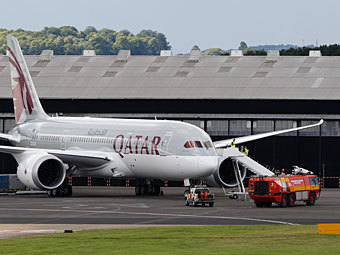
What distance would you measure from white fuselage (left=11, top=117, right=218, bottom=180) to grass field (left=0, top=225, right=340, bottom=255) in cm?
2275

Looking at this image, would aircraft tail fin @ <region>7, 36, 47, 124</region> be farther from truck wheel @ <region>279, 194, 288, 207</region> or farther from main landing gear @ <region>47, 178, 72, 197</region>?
truck wheel @ <region>279, 194, 288, 207</region>

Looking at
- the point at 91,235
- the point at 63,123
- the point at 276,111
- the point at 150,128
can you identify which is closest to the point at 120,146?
the point at 150,128

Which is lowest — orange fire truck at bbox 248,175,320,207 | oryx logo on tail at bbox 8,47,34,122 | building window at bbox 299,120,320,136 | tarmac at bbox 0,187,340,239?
tarmac at bbox 0,187,340,239

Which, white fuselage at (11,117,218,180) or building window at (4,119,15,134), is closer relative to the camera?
white fuselage at (11,117,218,180)

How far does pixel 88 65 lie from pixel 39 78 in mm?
6374

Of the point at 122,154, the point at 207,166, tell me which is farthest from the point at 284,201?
the point at 122,154

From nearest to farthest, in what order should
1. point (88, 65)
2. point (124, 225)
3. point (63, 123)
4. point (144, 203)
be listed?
point (124, 225) → point (144, 203) → point (63, 123) → point (88, 65)

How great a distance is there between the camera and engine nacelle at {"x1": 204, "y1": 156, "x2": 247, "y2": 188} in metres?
69.0

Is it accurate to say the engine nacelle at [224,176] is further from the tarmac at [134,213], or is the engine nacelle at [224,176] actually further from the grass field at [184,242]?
the grass field at [184,242]

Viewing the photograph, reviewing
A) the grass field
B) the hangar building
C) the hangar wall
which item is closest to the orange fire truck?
the grass field

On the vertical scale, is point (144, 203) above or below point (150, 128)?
below

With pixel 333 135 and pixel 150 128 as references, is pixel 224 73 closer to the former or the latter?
pixel 333 135

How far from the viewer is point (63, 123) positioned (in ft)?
254

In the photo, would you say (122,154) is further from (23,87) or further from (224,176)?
(23,87)
